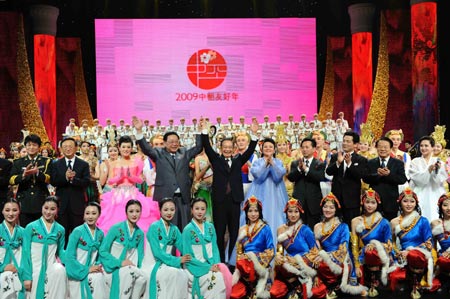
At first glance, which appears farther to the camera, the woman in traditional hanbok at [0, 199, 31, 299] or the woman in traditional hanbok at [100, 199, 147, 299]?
the woman in traditional hanbok at [100, 199, 147, 299]

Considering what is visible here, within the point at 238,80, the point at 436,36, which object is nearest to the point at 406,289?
the point at 436,36

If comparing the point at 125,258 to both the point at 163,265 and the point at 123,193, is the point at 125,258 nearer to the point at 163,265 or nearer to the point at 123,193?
the point at 163,265

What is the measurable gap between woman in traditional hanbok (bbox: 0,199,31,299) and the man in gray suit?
1.46 m

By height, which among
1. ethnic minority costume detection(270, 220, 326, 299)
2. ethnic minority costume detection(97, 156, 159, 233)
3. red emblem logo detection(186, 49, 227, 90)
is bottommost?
ethnic minority costume detection(270, 220, 326, 299)

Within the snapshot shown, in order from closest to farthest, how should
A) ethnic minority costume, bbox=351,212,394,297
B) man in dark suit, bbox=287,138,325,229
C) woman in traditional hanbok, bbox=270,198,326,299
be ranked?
woman in traditional hanbok, bbox=270,198,326,299, ethnic minority costume, bbox=351,212,394,297, man in dark suit, bbox=287,138,325,229

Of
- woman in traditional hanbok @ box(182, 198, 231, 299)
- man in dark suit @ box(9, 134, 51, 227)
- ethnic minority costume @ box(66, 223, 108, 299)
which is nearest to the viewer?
ethnic minority costume @ box(66, 223, 108, 299)

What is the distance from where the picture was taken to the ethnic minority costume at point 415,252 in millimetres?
5152

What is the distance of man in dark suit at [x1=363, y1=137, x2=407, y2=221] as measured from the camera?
5.97 metres

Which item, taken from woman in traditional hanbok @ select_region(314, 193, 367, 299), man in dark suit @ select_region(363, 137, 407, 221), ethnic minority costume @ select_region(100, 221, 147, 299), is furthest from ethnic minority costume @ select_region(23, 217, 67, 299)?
man in dark suit @ select_region(363, 137, 407, 221)

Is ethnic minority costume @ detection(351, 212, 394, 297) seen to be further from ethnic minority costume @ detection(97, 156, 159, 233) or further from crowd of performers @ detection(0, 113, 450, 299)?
ethnic minority costume @ detection(97, 156, 159, 233)

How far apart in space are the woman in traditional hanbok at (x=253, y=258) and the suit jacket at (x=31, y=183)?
1748 millimetres

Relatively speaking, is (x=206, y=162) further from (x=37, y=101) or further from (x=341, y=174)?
(x=37, y=101)

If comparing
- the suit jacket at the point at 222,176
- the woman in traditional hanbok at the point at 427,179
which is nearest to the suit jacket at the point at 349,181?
the woman in traditional hanbok at the point at 427,179

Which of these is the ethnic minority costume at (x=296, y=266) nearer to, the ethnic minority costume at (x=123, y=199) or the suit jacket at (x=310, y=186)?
the suit jacket at (x=310, y=186)
